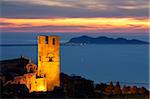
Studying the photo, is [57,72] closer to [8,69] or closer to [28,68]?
[28,68]

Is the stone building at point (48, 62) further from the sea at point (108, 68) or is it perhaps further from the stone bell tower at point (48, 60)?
the sea at point (108, 68)

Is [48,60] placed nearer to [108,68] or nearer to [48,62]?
[48,62]

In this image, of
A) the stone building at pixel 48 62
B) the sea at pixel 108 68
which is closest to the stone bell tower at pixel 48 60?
the stone building at pixel 48 62

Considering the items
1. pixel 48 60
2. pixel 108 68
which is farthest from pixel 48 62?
pixel 108 68

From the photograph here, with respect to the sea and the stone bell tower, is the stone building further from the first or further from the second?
the sea

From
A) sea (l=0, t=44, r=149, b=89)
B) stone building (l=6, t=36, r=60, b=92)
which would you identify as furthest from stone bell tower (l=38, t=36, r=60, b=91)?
sea (l=0, t=44, r=149, b=89)

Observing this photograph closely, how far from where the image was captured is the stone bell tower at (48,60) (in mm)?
25342

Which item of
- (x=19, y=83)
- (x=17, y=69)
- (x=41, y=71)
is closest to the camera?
(x=19, y=83)

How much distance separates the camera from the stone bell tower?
2534cm

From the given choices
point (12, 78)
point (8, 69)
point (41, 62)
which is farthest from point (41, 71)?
point (8, 69)

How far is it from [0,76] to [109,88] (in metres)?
5.82

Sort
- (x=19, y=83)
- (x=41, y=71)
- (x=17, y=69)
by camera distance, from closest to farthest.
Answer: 1. (x=19, y=83)
2. (x=41, y=71)
3. (x=17, y=69)

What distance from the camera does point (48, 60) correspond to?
25.4 metres

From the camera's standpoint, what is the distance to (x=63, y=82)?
26312mm
